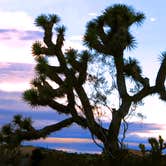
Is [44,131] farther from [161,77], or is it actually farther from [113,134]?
[161,77]

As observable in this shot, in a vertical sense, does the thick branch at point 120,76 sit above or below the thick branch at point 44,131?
above

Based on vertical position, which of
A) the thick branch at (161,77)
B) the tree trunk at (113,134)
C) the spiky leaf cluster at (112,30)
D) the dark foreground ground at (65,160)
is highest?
the spiky leaf cluster at (112,30)

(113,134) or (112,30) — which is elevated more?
(112,30)

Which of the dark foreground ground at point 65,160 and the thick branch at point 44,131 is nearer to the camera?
the dark foreground ground at point 65,160

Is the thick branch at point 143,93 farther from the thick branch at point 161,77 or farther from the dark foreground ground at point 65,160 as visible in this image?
the dark foreground ground at point 65,160

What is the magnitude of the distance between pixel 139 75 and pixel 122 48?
51.7 inches

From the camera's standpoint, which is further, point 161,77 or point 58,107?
point 58,107

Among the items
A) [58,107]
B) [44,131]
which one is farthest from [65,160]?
→ [44,131]

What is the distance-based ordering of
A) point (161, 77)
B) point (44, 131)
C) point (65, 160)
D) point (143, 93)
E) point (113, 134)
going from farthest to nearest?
point (44, 131) < point (113, 134) < point (143, 93) < point (161, 77) < point (65, 160)

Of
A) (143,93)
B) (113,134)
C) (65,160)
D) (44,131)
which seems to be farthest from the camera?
(44,131)

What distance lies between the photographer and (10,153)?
2261cm

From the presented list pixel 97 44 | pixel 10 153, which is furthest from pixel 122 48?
pixel 10 153

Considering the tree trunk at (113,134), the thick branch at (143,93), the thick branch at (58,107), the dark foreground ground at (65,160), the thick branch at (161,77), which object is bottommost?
the dark foreground ground at (65,160)

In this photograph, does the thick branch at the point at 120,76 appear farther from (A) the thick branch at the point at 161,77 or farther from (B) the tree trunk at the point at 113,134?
(A) the thick branch at the point at 161,77
